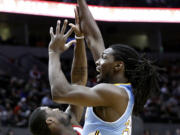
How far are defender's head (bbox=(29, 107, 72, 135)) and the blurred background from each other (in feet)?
18.8

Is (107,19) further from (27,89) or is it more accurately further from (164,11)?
(27,89)

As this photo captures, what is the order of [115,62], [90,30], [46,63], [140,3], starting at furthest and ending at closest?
[46,63]
[140,3]
[90,30]
[115,62]

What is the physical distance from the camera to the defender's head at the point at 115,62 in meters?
3.00

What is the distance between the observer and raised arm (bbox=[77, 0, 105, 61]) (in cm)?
356

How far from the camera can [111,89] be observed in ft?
9.16

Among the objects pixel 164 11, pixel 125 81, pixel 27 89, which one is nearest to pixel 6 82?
pixel 27 89

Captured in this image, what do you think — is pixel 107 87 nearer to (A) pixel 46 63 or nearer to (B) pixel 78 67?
(B) pixel 78 67

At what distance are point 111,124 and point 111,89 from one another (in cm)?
29

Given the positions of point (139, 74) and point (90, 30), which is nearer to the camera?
point (139, 74)

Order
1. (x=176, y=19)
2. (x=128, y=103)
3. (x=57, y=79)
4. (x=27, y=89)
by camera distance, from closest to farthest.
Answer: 1. (x=57, y=79)
2. (x=128, y=103)
3. (x=27, y=89)
4. (x=176, y=19)

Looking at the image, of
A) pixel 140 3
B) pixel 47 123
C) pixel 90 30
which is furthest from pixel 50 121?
pixel 140 3

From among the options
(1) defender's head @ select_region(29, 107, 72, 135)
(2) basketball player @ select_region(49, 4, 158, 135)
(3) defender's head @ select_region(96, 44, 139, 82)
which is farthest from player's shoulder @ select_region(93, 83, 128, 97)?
(1) defender's head @ select_region(29, 107, 72, 135)

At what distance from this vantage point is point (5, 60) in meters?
15.7

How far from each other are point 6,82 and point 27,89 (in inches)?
44.6
